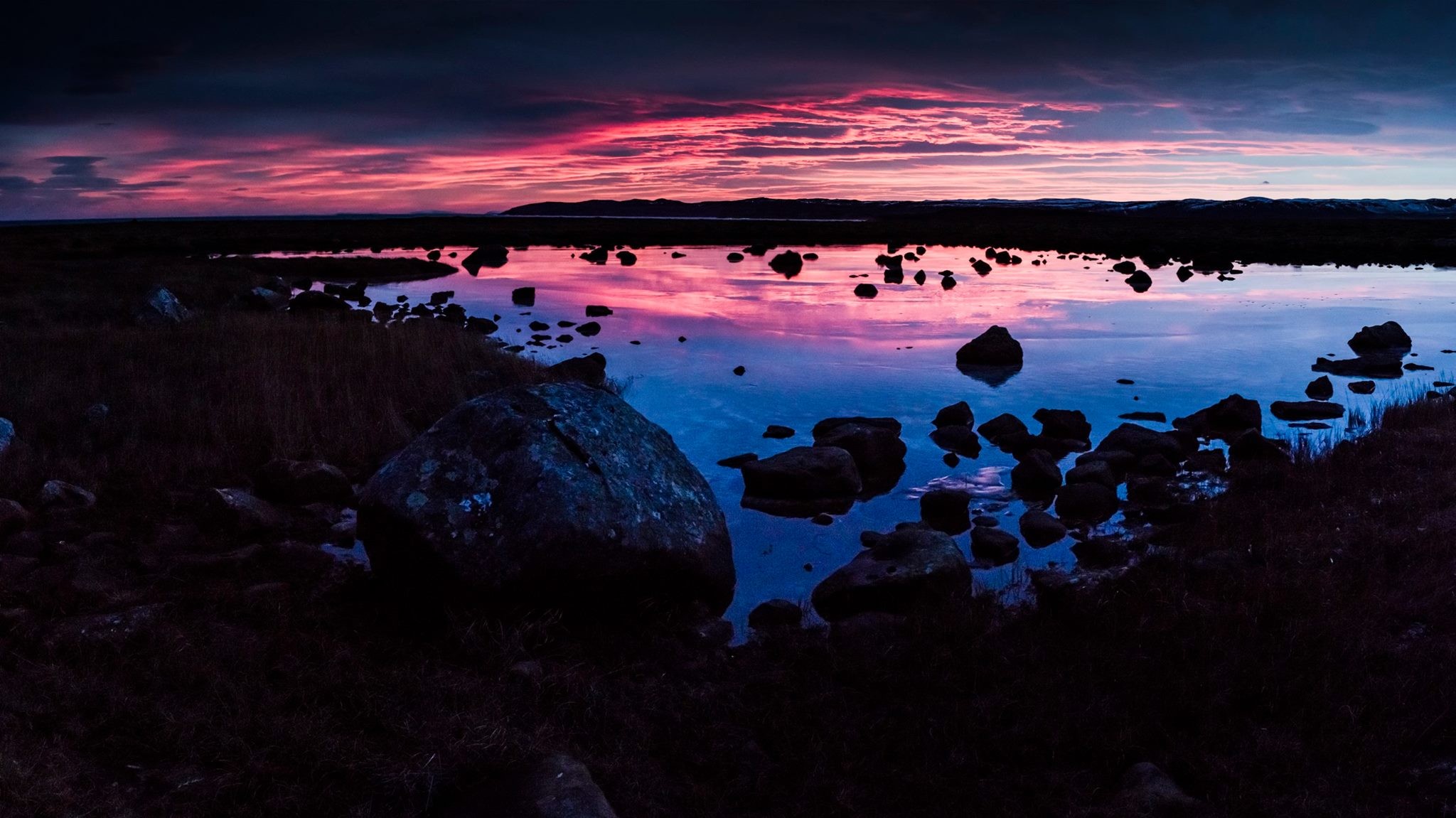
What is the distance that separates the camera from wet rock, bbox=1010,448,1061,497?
1061 cm

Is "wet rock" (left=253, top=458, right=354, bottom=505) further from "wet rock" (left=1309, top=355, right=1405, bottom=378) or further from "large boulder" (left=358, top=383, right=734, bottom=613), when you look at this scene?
"wet rock" (left=1309, top=355, right=1405, bottom=378)

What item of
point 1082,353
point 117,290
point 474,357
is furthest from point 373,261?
point 1082,353

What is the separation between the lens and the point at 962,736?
5.07 metres

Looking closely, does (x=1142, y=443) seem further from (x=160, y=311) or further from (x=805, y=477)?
(x=160, y=311)

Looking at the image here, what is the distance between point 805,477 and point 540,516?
435 cm

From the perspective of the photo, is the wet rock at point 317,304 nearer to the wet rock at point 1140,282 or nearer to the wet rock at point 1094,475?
the wet rock at point 1094,475

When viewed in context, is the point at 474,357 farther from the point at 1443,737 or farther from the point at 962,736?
the point at 1443,737

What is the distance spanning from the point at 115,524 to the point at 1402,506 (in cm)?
1109

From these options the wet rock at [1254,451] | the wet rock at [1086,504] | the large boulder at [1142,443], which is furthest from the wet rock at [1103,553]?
the wet rock at [1254,451]

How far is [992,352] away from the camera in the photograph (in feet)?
63.4

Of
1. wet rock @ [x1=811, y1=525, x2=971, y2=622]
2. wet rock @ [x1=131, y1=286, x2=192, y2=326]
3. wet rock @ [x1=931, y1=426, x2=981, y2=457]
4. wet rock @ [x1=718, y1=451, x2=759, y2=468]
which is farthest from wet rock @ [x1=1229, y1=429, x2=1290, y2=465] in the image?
wet rock @ [x1=131, y1=286, x2=192, y2=326]

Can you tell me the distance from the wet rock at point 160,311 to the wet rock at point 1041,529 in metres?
17.3

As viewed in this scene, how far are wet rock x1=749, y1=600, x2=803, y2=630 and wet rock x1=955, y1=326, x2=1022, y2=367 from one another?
13.0 meters

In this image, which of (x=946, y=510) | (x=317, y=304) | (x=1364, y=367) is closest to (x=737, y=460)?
(x=946, y=510)
